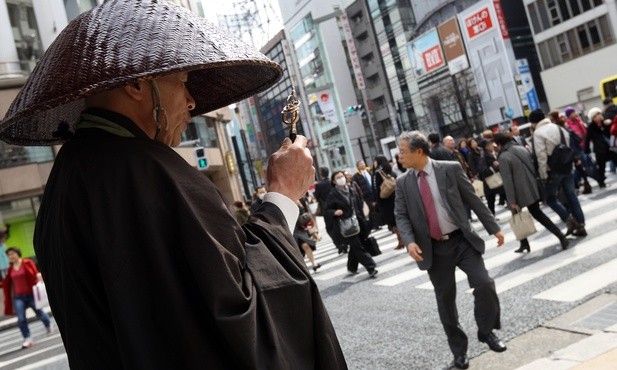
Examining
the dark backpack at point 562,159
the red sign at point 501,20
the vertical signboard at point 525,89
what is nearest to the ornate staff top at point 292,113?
the dark backpack at point 562,159

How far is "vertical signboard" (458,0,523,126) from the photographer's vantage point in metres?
45.9

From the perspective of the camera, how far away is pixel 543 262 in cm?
669

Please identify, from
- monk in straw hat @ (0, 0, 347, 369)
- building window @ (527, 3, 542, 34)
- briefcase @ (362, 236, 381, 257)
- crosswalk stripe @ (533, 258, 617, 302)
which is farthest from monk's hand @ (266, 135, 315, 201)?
building window @ (527, 3, 542, 34)

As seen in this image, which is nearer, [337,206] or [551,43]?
[337,206]

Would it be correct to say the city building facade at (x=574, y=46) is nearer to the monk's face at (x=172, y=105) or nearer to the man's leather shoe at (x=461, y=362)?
the man's leather shoe at (x=461, y=362)

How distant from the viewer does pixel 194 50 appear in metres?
1.34

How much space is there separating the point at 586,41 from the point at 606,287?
41.0m

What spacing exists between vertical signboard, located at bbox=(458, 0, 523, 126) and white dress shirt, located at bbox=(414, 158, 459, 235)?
4470 centimetres

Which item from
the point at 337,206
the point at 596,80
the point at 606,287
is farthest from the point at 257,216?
the point at 596,80

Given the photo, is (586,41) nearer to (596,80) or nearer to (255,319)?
(596,80)

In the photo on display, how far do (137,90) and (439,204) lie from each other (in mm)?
3383

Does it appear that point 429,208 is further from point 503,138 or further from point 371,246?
point 371,246

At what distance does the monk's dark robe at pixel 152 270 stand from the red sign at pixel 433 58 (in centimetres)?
5521

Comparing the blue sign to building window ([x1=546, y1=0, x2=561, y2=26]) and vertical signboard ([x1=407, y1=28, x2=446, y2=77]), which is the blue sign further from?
vertical signboard ([x1=407, y1=28, x2=446, y2=77])
